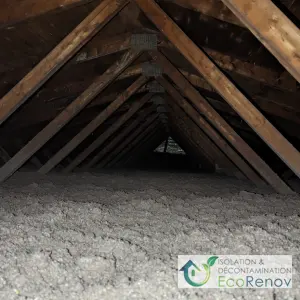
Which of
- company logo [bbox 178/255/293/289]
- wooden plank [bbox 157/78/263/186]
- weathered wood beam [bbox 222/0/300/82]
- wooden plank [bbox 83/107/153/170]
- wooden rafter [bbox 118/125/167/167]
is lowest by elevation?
company logo [bbox 178/255/293/289]


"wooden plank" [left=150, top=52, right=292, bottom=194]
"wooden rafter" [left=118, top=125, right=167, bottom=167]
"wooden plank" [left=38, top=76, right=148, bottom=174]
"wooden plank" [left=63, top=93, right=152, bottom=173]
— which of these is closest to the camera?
"wooden plank" [left=150, top=52, right=292, bottom=194]

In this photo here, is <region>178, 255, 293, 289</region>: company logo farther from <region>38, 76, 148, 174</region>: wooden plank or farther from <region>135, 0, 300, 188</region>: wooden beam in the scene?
<region>38, 76, 148, 174</region>: wooden plank

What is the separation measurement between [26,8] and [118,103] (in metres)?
2.93

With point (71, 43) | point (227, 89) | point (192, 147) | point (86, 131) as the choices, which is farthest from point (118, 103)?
point (192, 147)

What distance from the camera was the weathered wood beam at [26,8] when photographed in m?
2.87

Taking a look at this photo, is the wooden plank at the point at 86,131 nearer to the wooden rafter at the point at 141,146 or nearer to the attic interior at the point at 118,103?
the attic interior at the point at 118,103

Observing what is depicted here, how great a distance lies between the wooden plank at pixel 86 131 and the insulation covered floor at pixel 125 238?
1.60 meters

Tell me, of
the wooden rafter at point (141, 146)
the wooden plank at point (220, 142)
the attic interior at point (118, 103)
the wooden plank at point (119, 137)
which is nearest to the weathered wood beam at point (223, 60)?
the attic interior at point (118, 103)

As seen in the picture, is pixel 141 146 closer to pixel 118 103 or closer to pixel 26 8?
pixel 118 103

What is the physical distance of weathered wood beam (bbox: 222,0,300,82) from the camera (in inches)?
69.5

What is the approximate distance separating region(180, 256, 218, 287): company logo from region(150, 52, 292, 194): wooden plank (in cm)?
268

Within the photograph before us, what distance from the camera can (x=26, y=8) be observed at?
2.93m

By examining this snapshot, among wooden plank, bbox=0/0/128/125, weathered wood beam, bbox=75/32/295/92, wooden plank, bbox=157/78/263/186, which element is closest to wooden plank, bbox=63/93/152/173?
A: wooden plank, bbox=157/78/263/186

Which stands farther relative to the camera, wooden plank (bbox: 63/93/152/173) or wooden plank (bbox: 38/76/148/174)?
wooden plank (bbox: 63/93/152/173)
